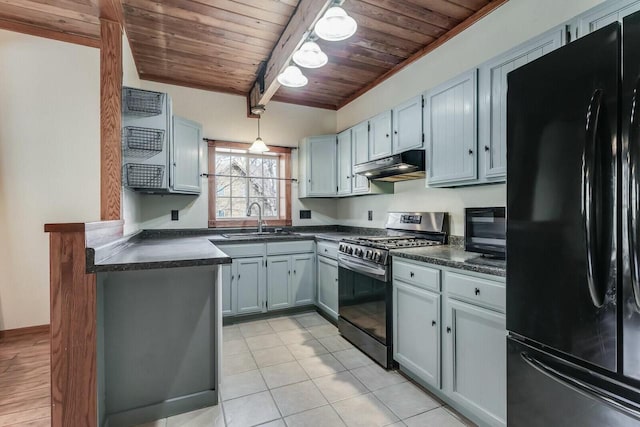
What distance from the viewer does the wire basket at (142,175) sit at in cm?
246

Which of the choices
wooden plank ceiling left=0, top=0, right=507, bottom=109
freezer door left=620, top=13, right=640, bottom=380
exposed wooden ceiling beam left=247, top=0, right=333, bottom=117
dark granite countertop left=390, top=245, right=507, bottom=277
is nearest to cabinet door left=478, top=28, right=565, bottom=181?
dark granite countertop left=390, top=245, right=507, bottom=277

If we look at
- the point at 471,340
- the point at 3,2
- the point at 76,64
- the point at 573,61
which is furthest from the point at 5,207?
the point at 573,61

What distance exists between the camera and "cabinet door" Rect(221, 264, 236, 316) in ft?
10.4

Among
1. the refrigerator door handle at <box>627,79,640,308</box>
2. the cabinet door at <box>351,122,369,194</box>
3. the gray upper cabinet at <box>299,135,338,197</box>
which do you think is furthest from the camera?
the gray upper cabinet at <box>299,135,338,197</box>

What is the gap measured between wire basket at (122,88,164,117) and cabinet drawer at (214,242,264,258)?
134cm

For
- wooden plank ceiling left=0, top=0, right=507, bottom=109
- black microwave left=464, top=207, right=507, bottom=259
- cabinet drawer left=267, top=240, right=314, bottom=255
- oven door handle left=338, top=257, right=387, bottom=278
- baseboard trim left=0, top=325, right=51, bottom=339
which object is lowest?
baseboard trim left=0, top=325, right=51, bottom=339

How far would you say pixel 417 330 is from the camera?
6.69 feet

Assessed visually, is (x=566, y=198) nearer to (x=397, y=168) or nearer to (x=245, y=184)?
(x=397, y=168)

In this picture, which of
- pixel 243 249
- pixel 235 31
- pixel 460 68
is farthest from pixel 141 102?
pixel 460 68

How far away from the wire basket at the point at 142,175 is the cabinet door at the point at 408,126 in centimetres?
208

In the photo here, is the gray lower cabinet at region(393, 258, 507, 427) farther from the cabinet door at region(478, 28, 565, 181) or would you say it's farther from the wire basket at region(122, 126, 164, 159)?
the wire basket at region(122, 126, 164, 159)

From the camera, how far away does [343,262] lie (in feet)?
9.28

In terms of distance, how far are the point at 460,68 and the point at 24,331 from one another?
4.51 meters

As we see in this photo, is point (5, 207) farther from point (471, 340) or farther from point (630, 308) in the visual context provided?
point (630, 308)
